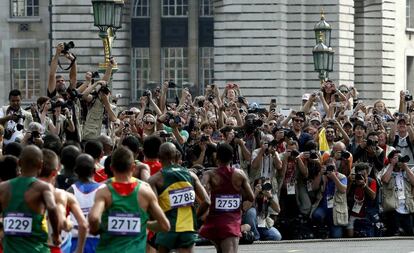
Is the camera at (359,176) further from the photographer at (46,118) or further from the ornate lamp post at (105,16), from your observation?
the ornate lamp post at (105,16)

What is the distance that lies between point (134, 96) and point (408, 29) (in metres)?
9.92

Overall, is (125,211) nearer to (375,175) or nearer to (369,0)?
(375,175)

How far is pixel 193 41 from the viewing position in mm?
75812

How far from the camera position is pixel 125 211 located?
70.5 ft

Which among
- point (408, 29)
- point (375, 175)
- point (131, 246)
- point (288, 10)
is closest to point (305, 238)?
point (375, 175)

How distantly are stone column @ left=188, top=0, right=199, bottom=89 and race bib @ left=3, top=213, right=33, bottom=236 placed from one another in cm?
5425

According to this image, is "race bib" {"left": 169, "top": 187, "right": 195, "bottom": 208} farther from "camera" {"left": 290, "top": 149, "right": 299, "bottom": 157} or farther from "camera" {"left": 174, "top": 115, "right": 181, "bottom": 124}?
"camera" {"left": 174, "top": 115, "right": 181, "bottom": 124}

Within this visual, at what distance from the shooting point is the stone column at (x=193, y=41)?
2977 inches

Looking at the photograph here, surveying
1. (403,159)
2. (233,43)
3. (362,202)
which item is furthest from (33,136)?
(233,43)

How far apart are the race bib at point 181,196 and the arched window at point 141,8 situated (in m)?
50.9

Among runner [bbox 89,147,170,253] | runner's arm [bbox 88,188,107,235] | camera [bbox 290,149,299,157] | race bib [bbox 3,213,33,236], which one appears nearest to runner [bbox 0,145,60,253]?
race bib [bbox 3,213,33,236]

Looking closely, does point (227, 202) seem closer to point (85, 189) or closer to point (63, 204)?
point (85, 189)

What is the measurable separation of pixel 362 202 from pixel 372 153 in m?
0.85

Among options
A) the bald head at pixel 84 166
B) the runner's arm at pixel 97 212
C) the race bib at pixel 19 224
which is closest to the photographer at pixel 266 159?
the bald head at pixel 84 166
